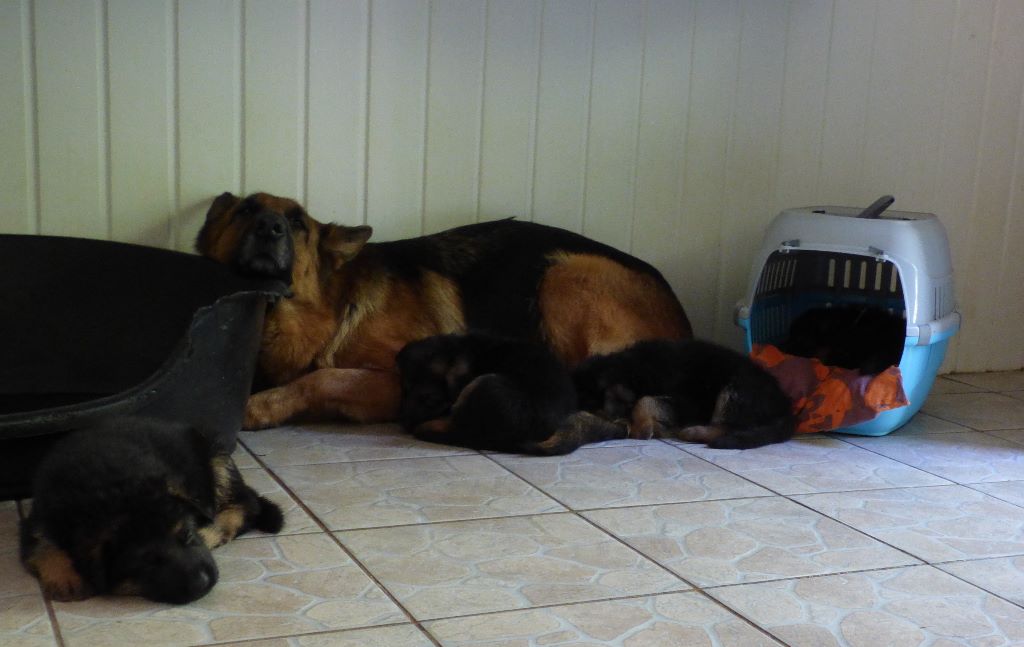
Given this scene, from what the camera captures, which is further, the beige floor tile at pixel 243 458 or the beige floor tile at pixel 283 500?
the beige floor tile at pixel 243 458

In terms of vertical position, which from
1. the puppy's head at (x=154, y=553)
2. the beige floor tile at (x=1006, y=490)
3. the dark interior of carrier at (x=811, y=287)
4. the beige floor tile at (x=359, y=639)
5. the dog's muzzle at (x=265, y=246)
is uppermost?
the dog's muzzle at (x=265, y=246)

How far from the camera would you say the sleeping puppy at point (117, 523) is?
78.5 inches

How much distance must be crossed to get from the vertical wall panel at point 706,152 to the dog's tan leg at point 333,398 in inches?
59.5

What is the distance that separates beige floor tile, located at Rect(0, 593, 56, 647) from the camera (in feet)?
6.20

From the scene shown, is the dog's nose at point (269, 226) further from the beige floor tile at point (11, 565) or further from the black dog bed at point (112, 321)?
the beige floor tile at point (11, 565)

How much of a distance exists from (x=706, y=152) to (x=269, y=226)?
6.31ft

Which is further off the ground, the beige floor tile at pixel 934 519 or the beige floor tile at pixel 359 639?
the beige floor tile at pixel 359 639

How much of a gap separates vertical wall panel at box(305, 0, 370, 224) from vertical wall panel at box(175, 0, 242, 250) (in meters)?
0.26

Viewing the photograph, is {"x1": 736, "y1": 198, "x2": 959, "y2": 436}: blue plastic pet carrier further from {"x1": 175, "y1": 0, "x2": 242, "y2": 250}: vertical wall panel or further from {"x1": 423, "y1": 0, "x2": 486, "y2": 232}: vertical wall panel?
{"x1": 175, "y1": 0, "x2": 242, "y2": 250}: vertical wall panel

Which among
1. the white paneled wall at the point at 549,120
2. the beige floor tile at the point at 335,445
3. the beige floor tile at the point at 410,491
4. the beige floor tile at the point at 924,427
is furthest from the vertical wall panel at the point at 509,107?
the beige floor tile at the point at 924,427

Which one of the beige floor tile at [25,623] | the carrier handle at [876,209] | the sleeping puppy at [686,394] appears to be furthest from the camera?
the carrier handle at [876,209]

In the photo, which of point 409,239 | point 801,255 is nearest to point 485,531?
point 409,239

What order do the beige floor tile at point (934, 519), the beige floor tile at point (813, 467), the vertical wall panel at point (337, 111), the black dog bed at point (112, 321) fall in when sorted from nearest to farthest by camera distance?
1. the beige floor tile at point (934, 519)
2. the black dog bed at point (112, 321)
3. the beige floor tile at point (813, 467)
4. the vertical wall panel at point (337, 111)

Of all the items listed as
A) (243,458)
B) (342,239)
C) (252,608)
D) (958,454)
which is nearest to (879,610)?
(252,608)
